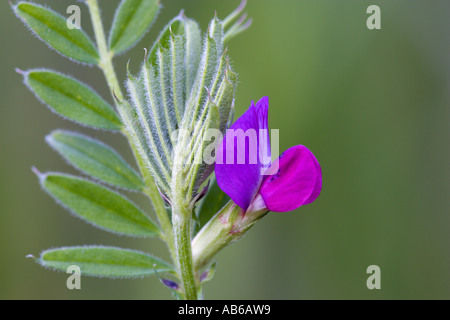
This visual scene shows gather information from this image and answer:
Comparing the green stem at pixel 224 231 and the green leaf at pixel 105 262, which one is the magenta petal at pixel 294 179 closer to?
the green stem at pixel 224 231

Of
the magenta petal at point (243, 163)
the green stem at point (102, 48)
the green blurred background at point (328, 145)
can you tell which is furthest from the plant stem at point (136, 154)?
the green blurred background at point (328, 145)

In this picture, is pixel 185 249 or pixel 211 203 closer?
pixel 185 249

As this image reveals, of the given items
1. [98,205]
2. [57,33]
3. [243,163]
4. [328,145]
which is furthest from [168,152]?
[328,145]

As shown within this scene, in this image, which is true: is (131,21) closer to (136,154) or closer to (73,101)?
(73,101)

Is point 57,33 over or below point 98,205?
over

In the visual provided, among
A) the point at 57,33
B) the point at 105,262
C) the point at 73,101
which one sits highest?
the point at 57,33

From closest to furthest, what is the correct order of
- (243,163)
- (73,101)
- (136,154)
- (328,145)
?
1. (243,163)
2. (136,154)
3. (73,101)
4. (328,145)

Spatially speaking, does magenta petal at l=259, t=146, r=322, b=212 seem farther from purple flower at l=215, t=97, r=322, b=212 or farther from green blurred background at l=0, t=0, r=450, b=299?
green blurred background at l=0, t=0, r=450, b=299

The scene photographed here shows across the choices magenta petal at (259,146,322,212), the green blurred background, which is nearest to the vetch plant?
magenta petal at (259,146,322,212)
